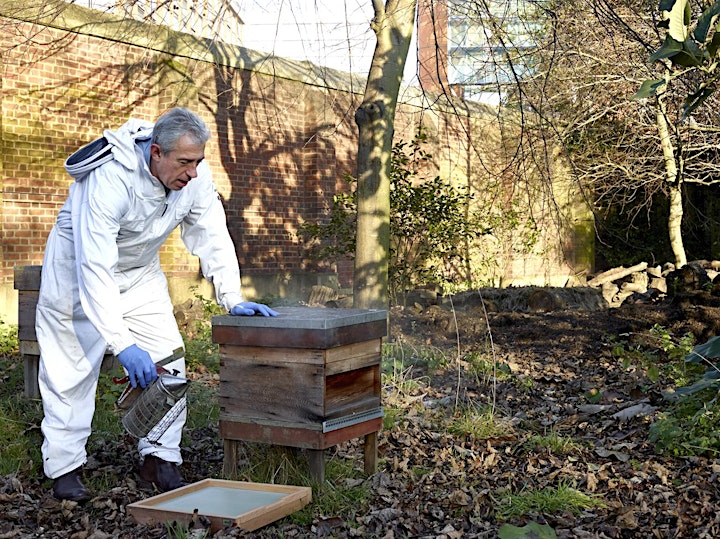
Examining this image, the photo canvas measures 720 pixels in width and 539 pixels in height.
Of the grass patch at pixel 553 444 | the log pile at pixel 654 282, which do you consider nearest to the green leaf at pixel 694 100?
the grass patch at pixel 553 444

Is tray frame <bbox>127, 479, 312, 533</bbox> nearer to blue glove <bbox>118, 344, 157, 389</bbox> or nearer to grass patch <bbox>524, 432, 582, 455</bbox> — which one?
blue glove <bbox>118, 344, 157, 389</bbox>

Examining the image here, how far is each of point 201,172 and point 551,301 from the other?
823 cm

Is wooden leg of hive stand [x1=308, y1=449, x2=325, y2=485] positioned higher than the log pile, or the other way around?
the log pile

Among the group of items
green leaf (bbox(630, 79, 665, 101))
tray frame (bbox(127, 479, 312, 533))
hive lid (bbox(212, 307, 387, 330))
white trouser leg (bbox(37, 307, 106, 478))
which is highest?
green leaf (bbox(630, 79, 665, 101))

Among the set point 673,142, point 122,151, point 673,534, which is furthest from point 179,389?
point 673,142

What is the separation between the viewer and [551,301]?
11.9m

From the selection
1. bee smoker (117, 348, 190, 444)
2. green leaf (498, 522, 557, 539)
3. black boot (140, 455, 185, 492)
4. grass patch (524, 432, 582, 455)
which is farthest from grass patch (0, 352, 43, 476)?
grass patch (524, 432, 582, 455)

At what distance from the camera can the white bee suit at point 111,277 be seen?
3.92 m

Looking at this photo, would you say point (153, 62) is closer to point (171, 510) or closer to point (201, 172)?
point (201, 172)

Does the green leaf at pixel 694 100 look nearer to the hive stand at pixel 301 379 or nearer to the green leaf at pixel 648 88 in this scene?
the green leaf at pixel 648 88

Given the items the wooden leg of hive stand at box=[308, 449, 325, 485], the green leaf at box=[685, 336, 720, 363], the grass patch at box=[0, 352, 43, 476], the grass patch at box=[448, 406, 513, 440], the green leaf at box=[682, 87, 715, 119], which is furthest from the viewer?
the grass patch at box=[448, 406, 513, 440]

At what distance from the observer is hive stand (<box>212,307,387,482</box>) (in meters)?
4.02

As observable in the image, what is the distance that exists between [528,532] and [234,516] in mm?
1221

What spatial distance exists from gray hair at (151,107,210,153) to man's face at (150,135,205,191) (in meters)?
0.02
